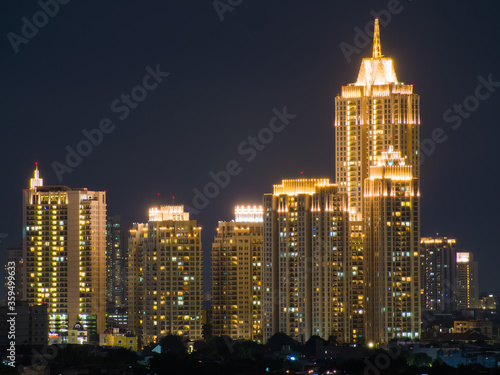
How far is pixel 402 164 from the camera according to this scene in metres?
A: 109

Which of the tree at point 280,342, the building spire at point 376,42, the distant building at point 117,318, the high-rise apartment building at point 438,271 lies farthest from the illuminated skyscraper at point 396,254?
the high-rise apartment building at point 438,271

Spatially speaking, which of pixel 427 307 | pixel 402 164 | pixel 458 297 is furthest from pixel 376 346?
pixel 458 297

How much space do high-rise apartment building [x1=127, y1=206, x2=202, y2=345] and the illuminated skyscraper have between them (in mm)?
15864

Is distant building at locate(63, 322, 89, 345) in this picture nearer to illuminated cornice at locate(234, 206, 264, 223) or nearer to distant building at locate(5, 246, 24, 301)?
distant building at locate(5, 246, 24, 301)

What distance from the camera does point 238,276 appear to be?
120 metres

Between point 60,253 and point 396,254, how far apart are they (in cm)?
3009

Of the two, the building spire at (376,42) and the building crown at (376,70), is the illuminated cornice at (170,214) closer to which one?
the building crown at (376,70)

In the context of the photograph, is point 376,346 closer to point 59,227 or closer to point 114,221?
point 59,227

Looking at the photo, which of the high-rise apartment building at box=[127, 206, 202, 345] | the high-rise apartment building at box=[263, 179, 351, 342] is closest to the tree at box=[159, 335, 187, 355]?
the high-rise apartment building at box=[127, 206, 202, 345]

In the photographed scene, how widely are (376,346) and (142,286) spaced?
71.1 feet

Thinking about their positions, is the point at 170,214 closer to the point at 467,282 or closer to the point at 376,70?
the point at 376,70

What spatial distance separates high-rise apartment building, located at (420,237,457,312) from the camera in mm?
155500

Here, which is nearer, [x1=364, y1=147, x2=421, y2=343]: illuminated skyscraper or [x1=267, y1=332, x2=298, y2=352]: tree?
[x1=364, y1=147, x2=421, y2=343]: illuminated skyscraper

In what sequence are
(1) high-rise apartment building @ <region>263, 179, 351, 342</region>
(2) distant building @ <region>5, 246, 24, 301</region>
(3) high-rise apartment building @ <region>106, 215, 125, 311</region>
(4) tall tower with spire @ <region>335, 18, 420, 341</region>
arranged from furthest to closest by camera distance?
(3) high-rise apartment building @ <region>106, 215, 125, 311</region>, (2) distant building @ <region>5, 246, 24, 301</region>, (4) tall tower with spire @ <region>335, 18, 420, 341</region>, (1) high-rise apartment building @ <region>263, 179, 351, 342</region>
